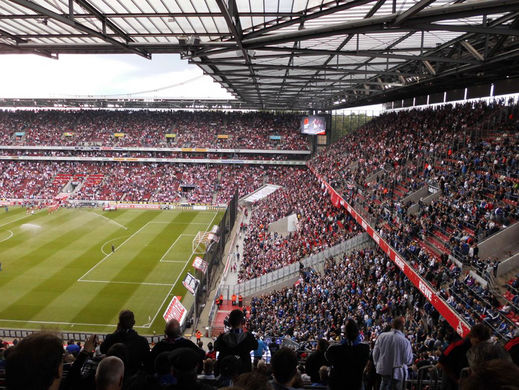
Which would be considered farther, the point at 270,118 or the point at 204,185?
the point at 270,118

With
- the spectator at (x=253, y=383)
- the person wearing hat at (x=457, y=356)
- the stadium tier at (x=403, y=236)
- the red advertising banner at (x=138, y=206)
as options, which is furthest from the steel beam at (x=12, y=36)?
the red advertising banner at (x=138, y=206)

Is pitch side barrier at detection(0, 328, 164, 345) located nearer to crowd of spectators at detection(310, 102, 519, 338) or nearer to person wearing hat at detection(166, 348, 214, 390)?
→ crowd of spectators at detection(310, 102, 519, 338)

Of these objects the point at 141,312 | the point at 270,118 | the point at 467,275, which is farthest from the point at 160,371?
the point at 270,118

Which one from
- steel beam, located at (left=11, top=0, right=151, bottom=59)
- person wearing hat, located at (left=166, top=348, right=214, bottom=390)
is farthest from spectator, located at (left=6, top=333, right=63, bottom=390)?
steel beam, located at (left=11, top=0, right=151, bottom=59)

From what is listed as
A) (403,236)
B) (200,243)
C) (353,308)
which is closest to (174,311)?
(353,308)

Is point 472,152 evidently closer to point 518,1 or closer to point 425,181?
point 425,181

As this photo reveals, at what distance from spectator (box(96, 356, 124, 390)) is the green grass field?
16204 mm

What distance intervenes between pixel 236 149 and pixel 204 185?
26.6 feet

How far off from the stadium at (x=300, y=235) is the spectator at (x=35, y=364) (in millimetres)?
Answer: 10

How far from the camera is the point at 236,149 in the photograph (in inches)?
2203

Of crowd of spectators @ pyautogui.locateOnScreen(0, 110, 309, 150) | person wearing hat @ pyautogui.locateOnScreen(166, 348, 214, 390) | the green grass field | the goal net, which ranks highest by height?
crowd of spectators @ pyautogui.locateOnScreen(0, 110, 309, 150)

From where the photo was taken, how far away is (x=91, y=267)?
26.6 meters

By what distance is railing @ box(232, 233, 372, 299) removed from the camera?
832 inches

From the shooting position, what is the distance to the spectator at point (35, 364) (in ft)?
7.06
